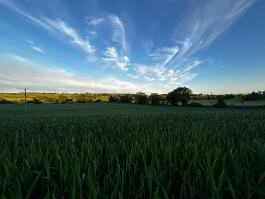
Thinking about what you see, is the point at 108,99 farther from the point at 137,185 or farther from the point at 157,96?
the point at 137,185

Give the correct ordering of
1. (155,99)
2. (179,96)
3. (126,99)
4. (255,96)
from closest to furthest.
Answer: (255,96), (179,96), (155,99), (126,99)

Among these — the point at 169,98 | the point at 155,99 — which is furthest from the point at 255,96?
the point at 155,99

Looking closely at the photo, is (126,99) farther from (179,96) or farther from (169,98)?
(179,96)

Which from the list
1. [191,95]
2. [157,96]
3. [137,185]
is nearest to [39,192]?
[137,185]

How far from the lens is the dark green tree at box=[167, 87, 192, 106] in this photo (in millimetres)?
54144

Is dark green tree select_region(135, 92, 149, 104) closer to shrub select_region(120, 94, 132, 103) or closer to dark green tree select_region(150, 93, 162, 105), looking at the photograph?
dark green tree select_region(150, 93, 162, 105)

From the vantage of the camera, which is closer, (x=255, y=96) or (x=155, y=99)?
(x=255, y=96)

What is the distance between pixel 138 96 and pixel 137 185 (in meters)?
60.1

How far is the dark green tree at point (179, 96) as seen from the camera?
178 feet

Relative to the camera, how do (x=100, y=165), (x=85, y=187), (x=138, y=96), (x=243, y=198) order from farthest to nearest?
(x=138, y=96) → (x=100, y=165) → (x=85, y=187) → (x=243, y=198)

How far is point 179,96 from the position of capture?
180 ft

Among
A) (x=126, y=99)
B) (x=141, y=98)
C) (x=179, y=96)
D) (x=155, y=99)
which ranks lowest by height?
(x=126, y=99)

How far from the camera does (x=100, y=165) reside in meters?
1.13

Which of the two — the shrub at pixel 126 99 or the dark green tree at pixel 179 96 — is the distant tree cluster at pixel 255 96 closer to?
the dark green tree at pixel 179 96
